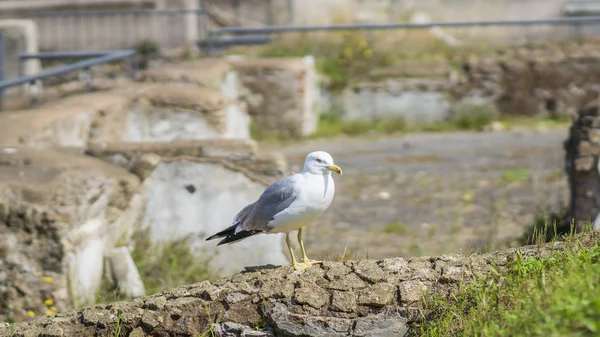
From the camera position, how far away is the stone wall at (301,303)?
439cm

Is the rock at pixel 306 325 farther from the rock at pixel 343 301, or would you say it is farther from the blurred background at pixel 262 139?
the blurred background at pixel 262 139

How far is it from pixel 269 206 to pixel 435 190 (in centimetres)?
610

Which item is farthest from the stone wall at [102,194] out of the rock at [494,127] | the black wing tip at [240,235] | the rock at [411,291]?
the rock at [494,127]

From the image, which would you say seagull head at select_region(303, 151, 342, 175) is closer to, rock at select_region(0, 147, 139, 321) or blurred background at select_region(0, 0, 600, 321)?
blurred background at select_region(0, 0, 600, 321)

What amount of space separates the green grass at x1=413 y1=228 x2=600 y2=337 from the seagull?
71cm

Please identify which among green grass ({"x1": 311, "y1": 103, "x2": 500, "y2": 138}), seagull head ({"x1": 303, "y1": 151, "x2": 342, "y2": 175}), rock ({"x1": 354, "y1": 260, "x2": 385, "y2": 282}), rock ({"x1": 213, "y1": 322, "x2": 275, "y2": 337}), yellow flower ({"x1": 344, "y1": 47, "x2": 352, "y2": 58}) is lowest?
green grass ({"x1": 311, "y1": 103, "x2": 500, "y2": 138})

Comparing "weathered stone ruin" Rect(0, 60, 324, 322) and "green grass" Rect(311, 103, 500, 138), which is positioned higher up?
"weathered stone ruin" Rect(0, 60, 324, 322)

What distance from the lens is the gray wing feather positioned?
4.63 metres

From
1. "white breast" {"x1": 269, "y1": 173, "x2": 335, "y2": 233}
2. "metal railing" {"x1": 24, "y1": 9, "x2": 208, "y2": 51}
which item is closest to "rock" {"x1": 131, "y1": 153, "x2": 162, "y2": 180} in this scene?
"white breast" {"x1": 269, "y1": 173, "x2": 335, "y2": 233}

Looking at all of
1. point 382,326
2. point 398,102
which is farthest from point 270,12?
point 382,326

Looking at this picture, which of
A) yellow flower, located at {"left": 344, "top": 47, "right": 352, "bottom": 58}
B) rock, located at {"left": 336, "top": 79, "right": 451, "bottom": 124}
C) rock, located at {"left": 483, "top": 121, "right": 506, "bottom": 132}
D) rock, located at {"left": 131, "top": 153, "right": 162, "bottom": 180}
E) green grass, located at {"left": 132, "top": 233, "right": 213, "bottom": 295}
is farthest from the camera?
yellow flower, located at {"left": 344, "top": 47, "right": 352, "bottom": 58}

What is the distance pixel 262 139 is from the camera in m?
14.0

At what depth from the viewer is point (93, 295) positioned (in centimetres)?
671

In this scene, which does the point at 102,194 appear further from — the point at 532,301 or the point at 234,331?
the point at 532,301
